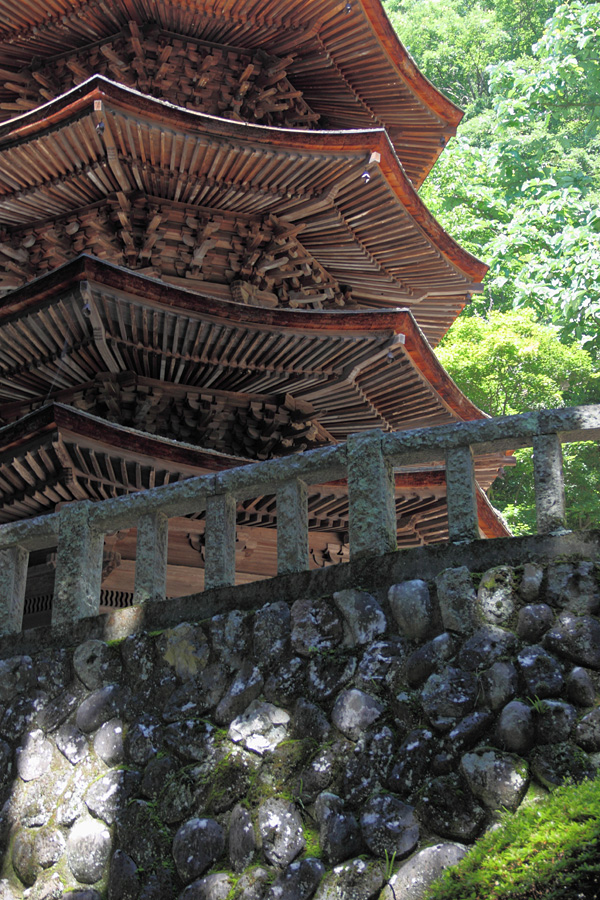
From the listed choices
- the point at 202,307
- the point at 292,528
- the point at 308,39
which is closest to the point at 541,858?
the point at 292,528

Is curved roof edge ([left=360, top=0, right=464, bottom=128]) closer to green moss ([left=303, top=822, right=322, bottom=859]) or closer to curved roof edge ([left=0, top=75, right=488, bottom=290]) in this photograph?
curved roof edge ([left=0, top=75, right=488, bottom=290])

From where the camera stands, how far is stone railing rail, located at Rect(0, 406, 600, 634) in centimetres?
570

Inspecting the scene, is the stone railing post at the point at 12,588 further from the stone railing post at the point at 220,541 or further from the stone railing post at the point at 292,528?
the stone railing post at the point at 292,528

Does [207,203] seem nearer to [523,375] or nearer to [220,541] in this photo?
[220,541]

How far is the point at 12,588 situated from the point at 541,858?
4.63m

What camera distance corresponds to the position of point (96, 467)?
898 centimetres

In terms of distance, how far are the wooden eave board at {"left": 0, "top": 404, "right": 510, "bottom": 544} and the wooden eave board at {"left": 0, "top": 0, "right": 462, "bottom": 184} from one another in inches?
215

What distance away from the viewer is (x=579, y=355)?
66.3 feet

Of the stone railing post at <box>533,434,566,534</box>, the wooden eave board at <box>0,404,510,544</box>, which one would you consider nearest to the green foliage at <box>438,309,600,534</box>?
the wooden eave board at <box>0,404,510,544</box>

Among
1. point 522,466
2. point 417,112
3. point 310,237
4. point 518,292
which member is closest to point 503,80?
point 518,292

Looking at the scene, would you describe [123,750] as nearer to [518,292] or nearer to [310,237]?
[310,237]

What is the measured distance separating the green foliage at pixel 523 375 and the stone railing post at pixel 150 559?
515 inches

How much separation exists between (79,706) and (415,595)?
2419 millimetres

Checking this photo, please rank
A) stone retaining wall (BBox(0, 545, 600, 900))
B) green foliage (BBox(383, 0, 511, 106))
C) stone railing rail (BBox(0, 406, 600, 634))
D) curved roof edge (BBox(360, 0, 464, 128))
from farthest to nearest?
green foliage (BBox(383, 0, 511, 106)) < curved roof edge (BBox(360, 0, 464, 128)) < stone railing rail (BBox(0, 406, 600, 634)) < stone retaining wall (BBox(0, 545, 600, 900))
